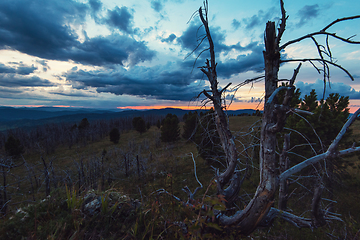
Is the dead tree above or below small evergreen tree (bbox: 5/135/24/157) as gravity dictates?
above

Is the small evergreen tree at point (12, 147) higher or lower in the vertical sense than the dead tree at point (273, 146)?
lower

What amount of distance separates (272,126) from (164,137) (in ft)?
91.0

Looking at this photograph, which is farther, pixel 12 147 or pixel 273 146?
pixel 12 147

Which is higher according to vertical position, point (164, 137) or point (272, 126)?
point (272, 126)

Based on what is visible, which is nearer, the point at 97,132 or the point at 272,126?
the point at 272,126

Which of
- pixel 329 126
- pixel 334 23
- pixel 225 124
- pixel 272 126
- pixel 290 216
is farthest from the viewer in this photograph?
pixel 329 126

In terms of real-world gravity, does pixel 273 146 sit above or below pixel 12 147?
above

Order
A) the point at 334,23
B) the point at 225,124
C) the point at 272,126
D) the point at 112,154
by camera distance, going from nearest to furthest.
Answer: the point at 334,23, the point at 272,126, the point at 225,124, the point at 112,154

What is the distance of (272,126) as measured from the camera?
6.27ft

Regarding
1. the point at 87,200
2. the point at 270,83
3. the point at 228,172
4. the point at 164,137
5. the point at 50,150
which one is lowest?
the point at 50,150

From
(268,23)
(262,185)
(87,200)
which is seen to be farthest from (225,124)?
(87,200)

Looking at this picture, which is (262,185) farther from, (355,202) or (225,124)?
(355,202)

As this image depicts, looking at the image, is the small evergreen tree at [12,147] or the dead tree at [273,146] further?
the small evergreen tree at [12,147]

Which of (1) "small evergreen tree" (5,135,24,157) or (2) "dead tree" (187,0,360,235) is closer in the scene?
(2) "dead tree" (187,0,360,235)
